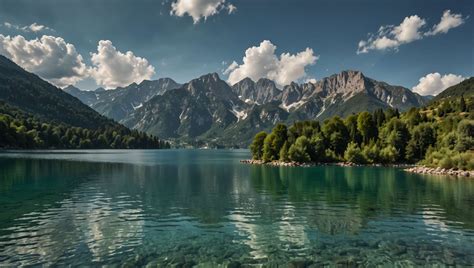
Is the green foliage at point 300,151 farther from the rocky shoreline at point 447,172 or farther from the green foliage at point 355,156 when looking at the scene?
the rocky shoreline at point 447,172

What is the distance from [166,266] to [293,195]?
37.7m

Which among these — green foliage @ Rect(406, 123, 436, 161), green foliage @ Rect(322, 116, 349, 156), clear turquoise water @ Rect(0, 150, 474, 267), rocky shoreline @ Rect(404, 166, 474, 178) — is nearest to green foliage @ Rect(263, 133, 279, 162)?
green foliage @ Rect(322, 116, 349, 156)

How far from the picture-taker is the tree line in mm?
138000

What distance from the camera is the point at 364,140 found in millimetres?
154625

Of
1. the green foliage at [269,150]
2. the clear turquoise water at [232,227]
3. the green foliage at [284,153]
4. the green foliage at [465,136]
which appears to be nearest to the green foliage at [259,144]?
the green foliage at [269,150]

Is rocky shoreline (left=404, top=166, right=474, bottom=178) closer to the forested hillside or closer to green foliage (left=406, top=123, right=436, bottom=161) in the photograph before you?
the forested hillside

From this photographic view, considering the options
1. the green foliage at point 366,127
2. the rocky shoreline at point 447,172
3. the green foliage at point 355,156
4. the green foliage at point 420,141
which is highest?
the green foliage at point 366,127

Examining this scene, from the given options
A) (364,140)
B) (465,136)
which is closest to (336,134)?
(364,140)

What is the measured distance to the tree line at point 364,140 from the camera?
453ft

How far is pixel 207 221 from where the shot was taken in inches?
1398

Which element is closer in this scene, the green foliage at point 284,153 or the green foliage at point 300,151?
the green foliage at point 300,151

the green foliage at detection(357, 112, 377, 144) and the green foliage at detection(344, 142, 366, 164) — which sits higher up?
the green foliage at detection(357, 112, 377, 144)

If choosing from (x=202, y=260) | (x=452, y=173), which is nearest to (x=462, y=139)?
(x=452, y=173)

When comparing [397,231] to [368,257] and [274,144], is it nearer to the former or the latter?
[368,257]
